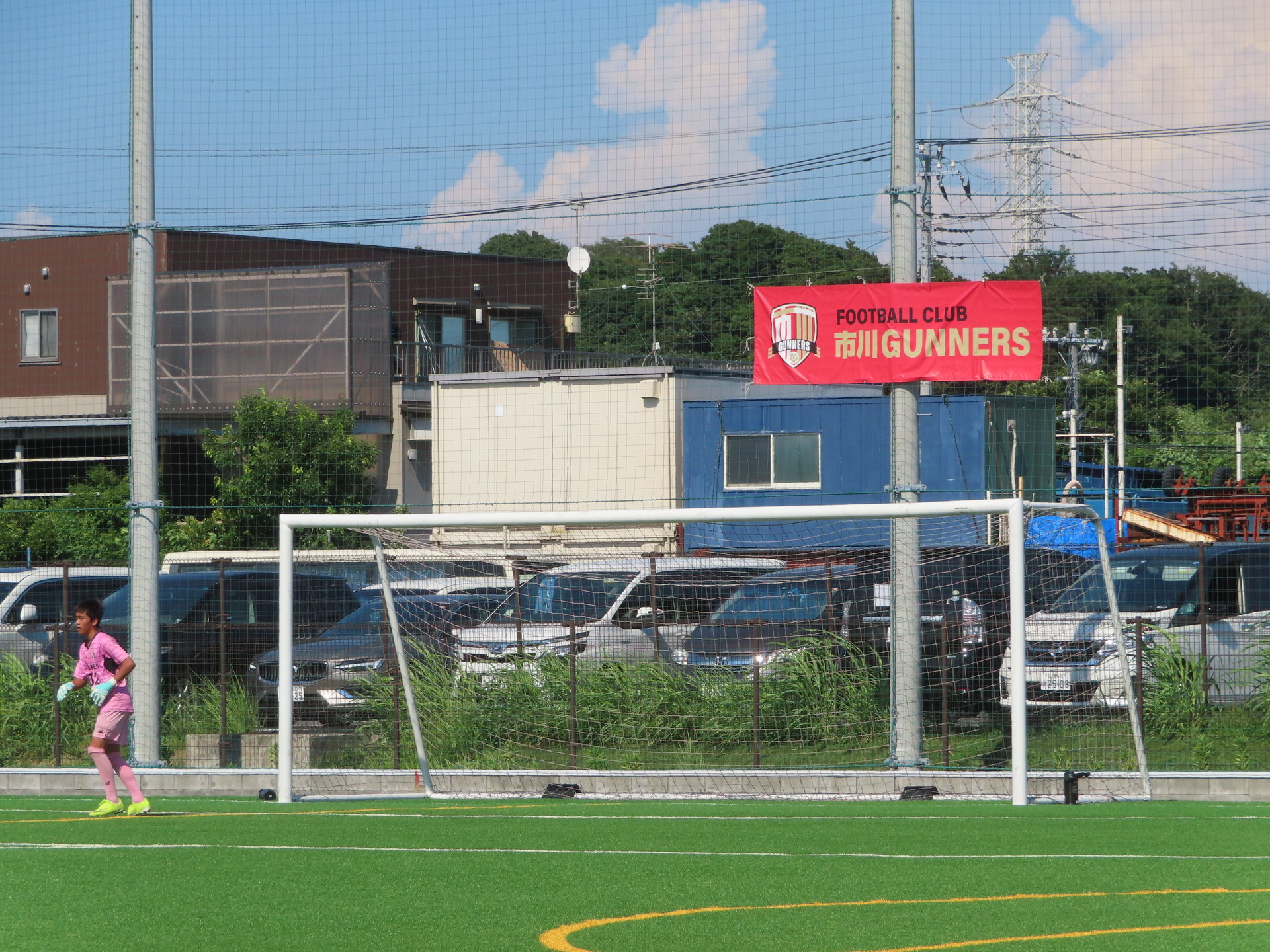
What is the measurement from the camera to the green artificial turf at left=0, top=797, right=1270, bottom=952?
Result: 6082 millimetres

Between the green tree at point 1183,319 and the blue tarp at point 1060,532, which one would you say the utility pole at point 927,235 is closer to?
the green tree at point 1183,319

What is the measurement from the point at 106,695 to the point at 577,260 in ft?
86.5

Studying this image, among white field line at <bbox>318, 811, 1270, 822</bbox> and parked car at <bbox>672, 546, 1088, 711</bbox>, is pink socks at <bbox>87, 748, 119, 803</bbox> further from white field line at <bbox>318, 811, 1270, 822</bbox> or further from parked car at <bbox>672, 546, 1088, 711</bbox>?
parked car at <bbox>672, 546, 1088, 711</bbox>

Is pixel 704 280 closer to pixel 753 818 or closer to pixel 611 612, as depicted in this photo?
pixel 611 612

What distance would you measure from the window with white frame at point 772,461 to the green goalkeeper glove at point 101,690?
19.7 meters

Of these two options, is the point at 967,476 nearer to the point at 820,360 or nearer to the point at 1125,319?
the point at 1125,319

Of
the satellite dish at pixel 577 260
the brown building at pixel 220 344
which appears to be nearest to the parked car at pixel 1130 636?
the brown building at pixel 220 344

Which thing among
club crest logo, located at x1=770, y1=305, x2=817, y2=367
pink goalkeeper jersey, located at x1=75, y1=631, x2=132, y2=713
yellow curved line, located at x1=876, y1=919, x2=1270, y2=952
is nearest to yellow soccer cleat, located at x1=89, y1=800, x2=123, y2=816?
pink goalkeeper jersey, located at x1=75, y1=631, x2=132, y2=713

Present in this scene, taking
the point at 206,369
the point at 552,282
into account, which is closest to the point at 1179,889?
the point at 206,369

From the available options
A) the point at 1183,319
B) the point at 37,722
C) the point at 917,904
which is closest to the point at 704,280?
the point at 1183,319

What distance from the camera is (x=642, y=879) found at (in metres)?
7.43

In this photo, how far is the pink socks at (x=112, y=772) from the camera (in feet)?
34.5

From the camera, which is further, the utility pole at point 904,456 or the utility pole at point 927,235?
the utility pole at point 927,235

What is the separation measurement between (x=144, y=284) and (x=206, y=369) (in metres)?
25.6
